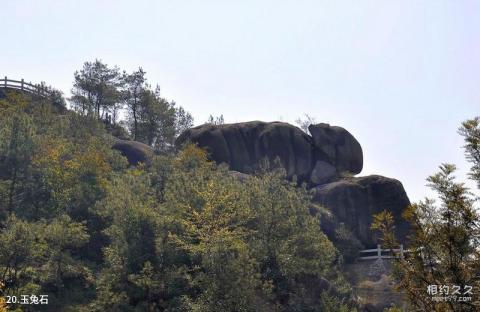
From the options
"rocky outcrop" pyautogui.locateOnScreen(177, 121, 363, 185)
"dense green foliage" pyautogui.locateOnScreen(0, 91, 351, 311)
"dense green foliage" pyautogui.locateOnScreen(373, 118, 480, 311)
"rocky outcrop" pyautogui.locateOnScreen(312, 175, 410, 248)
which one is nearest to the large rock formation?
"rocky outcrop" pyautogui.locateOnScreen(177, 121, 363, 185)

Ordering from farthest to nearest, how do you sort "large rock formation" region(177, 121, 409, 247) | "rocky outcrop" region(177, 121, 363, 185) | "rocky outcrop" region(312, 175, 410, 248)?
"rocky outcrop" region(177, 121, 363, 185)
"large rock formation" region(177, 121, 409, 247)
"rocky outcrop" region(312, 175, 410, 248)

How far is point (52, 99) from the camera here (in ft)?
197

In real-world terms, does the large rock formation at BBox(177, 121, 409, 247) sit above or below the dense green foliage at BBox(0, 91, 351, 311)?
above

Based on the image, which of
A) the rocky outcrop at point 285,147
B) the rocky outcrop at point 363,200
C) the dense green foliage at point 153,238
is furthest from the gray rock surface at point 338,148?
the dense green foliage at point 153,238

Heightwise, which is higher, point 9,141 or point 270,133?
point 270,133

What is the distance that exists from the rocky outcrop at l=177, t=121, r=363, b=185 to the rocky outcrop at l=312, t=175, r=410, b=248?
497 cm

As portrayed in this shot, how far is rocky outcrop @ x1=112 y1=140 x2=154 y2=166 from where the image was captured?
169 ft

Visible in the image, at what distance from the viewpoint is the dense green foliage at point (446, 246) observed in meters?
9.48

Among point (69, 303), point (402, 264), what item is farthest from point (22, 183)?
point (402, 264)

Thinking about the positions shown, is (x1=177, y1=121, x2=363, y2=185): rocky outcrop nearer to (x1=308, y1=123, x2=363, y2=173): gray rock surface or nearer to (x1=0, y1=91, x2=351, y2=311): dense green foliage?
(x1=308, y1=123, x2=363, y2=173): gray rock surface

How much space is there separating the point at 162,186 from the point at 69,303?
33.2ft

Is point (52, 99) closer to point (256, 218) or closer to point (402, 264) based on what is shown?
point (256, 218)

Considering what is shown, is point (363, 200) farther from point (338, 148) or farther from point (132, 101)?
point (132, 101)

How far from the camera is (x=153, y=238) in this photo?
28.7 m
